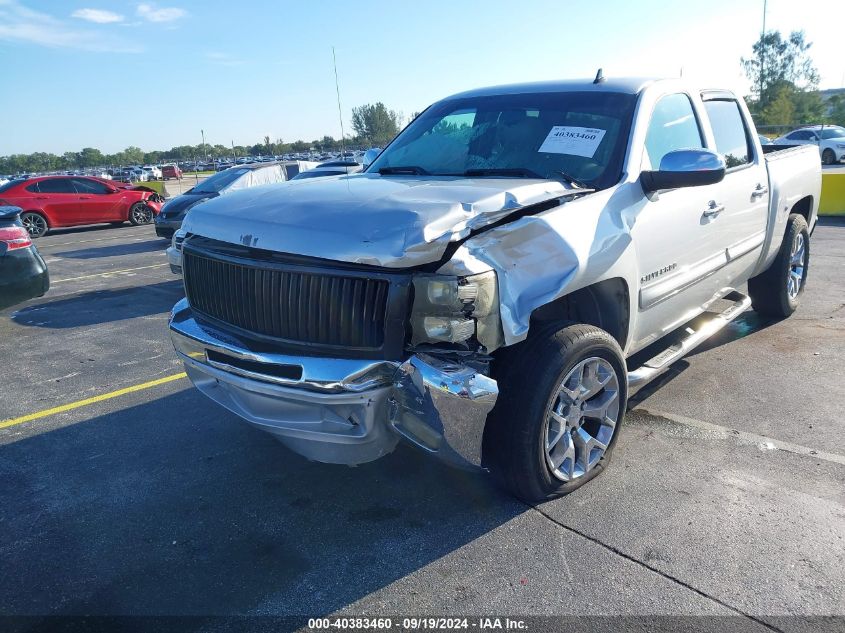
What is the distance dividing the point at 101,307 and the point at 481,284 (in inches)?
260

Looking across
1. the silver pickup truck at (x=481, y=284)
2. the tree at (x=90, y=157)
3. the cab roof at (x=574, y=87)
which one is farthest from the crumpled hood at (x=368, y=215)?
the tree at (x=90, y=157)

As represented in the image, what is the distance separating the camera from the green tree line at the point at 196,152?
62241 mm

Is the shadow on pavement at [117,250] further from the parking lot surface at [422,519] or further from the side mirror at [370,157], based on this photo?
the side mirror at [370,157]

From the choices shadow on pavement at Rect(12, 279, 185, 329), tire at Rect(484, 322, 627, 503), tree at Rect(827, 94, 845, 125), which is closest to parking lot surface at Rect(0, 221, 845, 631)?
tire at Rect(484, 322, 627, 503)

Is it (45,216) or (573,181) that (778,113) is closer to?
(45,216)

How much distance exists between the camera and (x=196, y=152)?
110938 mm

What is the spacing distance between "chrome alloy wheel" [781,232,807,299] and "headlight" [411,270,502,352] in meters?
4.31

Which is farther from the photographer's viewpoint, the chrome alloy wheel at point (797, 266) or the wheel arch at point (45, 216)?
the wheel arch at point (45, 216)

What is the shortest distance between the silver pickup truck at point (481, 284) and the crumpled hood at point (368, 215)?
1 centimetres

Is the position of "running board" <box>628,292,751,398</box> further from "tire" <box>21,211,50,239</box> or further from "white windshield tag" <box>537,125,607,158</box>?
"tire" <box>21,211,50,239</box>

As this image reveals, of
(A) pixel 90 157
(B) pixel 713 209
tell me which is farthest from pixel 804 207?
(A) pixel 90 157

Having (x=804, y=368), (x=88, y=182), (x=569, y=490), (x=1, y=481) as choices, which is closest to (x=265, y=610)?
(x=569, y=490)

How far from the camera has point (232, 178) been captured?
1320 centimetres

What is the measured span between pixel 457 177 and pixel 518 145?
0.48 m
